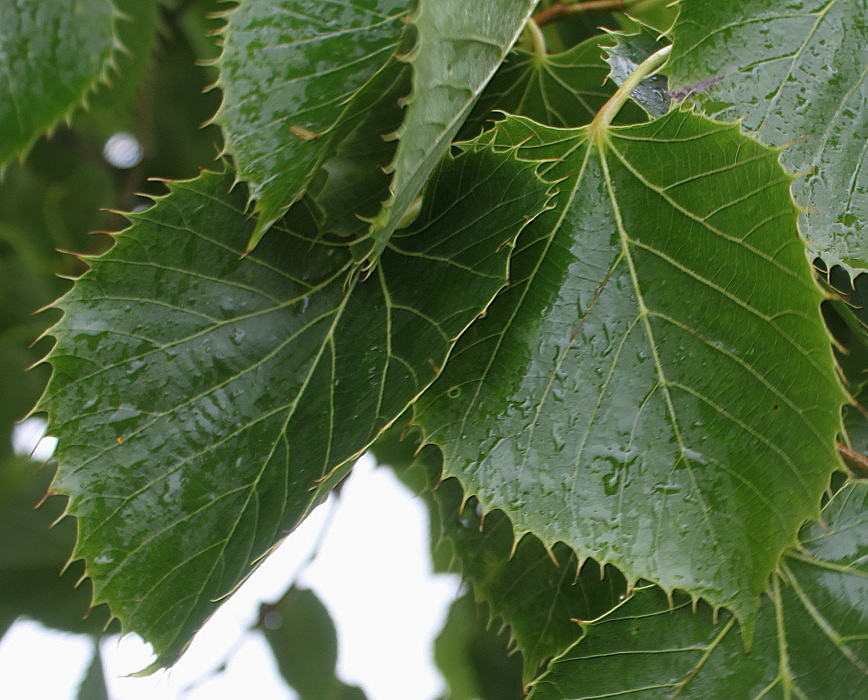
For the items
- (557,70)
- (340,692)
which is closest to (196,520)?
(557,70)

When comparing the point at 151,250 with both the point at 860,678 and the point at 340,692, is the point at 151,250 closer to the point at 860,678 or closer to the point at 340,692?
the point at 860,678

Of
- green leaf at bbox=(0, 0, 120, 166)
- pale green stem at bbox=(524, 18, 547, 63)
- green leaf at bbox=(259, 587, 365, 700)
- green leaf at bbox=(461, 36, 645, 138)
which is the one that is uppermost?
pale green stem at bbox=(524, 18, 547, 63)

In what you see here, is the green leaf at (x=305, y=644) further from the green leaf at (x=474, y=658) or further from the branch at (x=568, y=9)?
the branch at (x=568, y=9)

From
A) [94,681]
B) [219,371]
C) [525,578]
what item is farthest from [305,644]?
[219,371]

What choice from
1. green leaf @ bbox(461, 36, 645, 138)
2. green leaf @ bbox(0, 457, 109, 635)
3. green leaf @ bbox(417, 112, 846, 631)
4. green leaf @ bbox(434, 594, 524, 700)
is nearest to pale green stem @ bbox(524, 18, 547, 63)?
green leaf @ bbox(461, 36, 645, 138)

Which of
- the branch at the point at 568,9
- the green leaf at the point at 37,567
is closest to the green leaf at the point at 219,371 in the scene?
the branch at the point at 568,9

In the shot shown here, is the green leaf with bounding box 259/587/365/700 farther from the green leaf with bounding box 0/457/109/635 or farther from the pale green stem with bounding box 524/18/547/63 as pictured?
the pale green stem with bounding box 524/18/547/63
